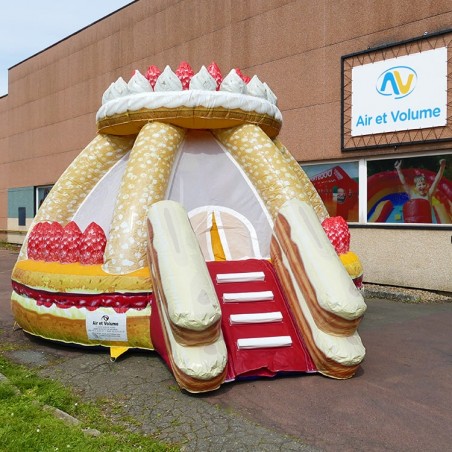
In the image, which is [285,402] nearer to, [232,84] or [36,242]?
[36,242]

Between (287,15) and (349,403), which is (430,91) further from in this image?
(349,403)

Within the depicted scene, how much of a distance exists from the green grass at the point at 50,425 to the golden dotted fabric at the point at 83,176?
294 cm

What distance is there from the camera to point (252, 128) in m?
6.70

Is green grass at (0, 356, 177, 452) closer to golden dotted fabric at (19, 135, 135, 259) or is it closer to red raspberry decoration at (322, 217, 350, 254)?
golden dotted fabric at (19, 135, 135, 259)

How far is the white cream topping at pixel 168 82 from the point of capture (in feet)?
20.5

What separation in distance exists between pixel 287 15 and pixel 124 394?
1012cm

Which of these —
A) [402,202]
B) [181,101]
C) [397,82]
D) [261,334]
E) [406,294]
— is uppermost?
[397,82]

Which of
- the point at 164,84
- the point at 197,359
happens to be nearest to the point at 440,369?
the point at 197,359

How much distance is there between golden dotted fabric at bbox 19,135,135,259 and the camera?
23.0 feet

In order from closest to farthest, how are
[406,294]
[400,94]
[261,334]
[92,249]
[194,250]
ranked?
1. [194,250]
2. [261,334]
3. [92,249]
4. [406,294]
5. [400,94]

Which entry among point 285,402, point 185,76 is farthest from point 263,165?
point 285,402

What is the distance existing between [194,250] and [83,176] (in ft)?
9.77

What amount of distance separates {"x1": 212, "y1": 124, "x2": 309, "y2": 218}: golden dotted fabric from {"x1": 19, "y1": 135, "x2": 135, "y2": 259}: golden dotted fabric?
1.55 m

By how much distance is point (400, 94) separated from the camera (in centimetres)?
1015
